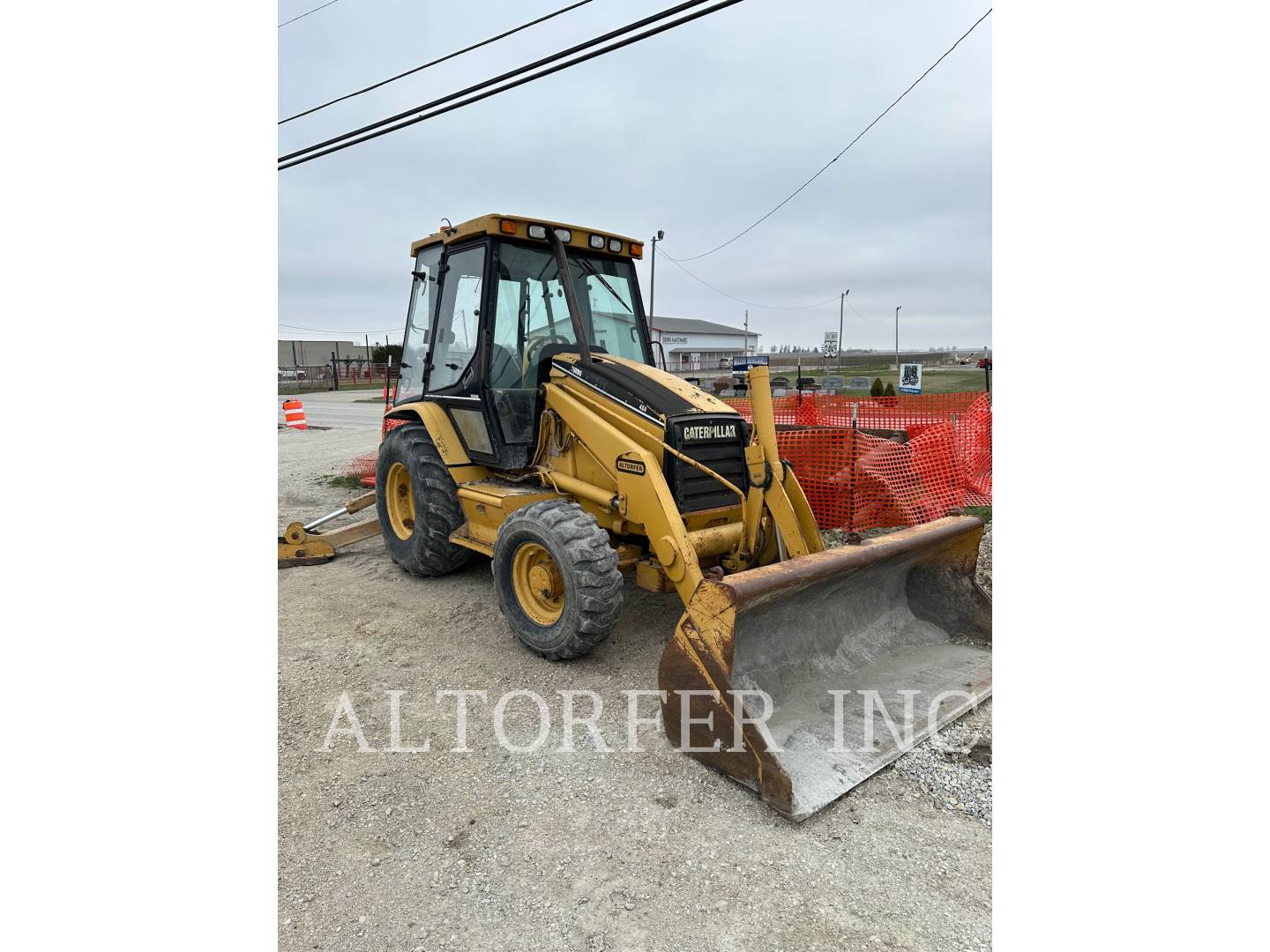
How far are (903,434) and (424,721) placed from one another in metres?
A: 5.91

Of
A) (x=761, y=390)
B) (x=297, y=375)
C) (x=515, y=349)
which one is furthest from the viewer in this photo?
(x=297, y=375)

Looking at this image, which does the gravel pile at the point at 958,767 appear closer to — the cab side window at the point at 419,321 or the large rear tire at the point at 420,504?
the large rear tire at the point at 420,504

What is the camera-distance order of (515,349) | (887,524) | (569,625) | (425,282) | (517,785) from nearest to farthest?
(517,785) → (569,625) → (515,349) → (425,282) → (887,524)

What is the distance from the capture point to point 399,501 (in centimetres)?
609

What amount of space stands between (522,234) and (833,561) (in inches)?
120

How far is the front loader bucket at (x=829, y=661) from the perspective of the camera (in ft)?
10.0

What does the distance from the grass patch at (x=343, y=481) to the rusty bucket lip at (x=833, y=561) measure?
24.7ft

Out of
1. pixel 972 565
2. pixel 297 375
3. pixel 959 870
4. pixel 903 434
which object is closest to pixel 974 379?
pixel 903 434

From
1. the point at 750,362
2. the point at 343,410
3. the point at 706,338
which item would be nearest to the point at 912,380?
the point at 750,362

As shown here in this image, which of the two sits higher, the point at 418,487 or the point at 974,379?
the point at 974,379

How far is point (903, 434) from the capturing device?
7.72m

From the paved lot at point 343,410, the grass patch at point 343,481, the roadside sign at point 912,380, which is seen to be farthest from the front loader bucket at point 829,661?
the roadside sign at point 912,380

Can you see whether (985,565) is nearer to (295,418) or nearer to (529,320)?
(529,320)

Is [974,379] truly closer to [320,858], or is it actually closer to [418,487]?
[418,487]
